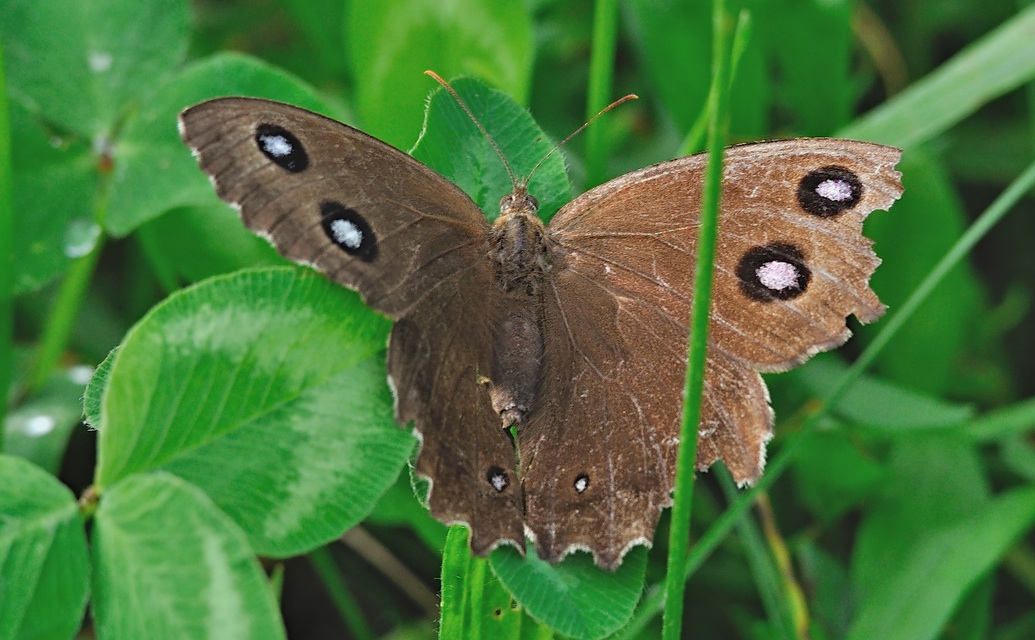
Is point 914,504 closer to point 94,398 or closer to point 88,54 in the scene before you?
point 94,398

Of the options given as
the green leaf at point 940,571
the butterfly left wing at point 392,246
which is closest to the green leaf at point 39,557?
the butterfly left wing at point 392,246

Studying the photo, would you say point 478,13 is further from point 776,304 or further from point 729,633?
point 729,633

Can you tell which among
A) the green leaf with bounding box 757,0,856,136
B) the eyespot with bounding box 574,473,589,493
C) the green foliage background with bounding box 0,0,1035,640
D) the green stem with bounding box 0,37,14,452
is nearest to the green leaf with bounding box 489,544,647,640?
the green foliage background with bounding box 0,0,1035,640

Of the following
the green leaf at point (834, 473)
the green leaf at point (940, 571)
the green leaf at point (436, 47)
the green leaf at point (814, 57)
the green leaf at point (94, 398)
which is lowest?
the green leaf at point (94, 398)

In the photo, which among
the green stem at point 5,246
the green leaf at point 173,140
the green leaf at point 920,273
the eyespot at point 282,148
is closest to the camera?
the eyespot at point 282,148

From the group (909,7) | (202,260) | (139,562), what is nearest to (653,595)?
(139,562)

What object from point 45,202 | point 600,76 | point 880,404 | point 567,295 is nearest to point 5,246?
point 45,202

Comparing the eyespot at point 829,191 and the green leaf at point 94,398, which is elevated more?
the eyespot at point 829,191

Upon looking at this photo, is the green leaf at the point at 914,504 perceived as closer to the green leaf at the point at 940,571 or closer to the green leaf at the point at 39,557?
the green leaf at the point at 940,571
